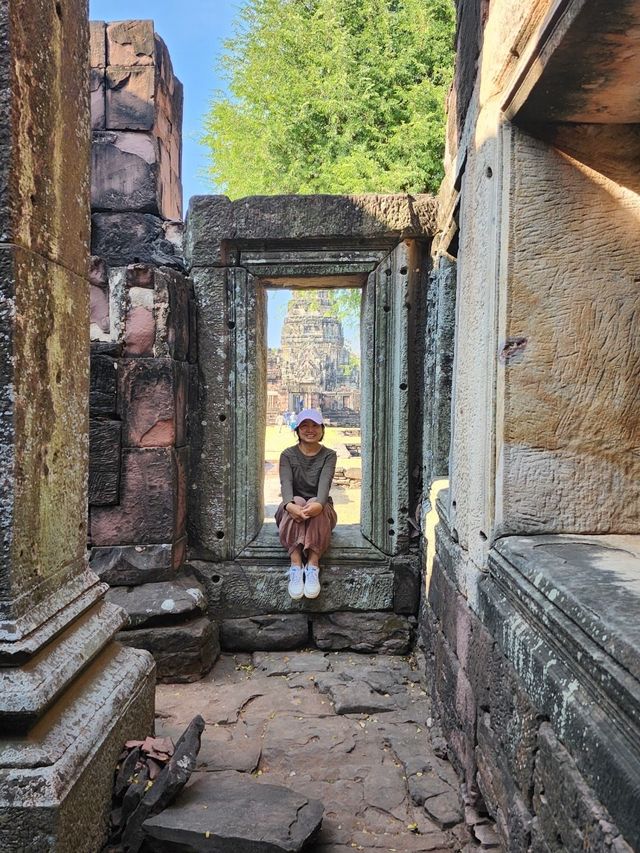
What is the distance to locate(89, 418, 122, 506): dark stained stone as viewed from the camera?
385cm

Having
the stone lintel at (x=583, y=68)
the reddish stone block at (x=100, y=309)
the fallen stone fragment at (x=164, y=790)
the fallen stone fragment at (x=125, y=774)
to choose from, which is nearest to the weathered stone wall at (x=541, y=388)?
the stone lintel at (x=583, y=68)

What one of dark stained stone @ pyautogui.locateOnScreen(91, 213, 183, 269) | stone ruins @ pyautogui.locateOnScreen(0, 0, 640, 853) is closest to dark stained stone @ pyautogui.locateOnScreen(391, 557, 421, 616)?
stone ruins @ pyautogui.locateOnScreen(0, 0, 640, 853)

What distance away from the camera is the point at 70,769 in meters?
1.80

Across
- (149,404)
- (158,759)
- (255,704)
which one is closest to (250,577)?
(255,704)

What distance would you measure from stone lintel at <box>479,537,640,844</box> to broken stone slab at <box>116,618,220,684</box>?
86.1 inches

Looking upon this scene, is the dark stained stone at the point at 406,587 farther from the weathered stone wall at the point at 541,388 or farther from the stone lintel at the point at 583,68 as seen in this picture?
the stone lintel at the point at 583,68

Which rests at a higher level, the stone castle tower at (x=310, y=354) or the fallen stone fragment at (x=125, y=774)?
the stone castle tower at (x=310, y=354)

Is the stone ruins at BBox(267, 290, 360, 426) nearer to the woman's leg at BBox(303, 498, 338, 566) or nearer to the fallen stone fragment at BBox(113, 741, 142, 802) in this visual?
the woman's leg at BBox(303, 498, 338, 566)

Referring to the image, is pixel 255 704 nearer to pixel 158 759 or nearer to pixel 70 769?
pixel 158 759

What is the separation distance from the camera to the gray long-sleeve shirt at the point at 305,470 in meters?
4.40

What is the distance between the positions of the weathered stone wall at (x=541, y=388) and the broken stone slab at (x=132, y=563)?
6.39 ft

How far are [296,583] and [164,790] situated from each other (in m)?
2.04

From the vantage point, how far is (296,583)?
414cm

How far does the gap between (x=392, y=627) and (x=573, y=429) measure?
2436 millimetres
